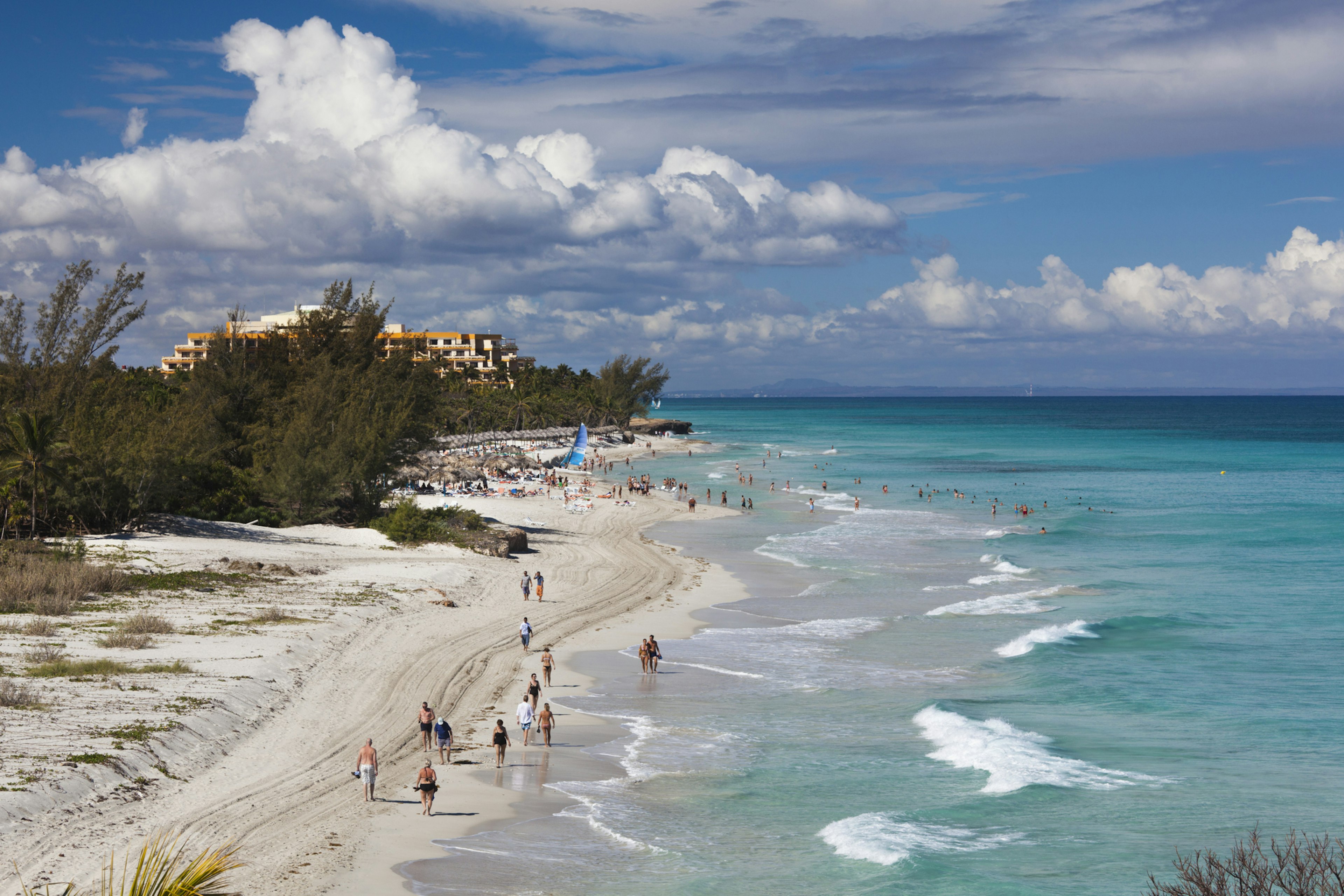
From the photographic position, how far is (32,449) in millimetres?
31266

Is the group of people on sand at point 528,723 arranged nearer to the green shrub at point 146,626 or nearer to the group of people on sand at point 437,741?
the group of people on sand at point 437,741

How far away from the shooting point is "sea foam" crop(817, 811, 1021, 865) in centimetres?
1541

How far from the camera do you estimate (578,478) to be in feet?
271

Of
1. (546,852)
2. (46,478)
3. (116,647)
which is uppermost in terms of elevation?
(46,478)

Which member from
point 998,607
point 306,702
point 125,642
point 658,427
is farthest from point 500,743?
point 658,427

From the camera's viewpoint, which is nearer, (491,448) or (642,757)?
(642,757)

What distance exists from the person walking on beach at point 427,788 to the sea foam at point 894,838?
6.42 meters

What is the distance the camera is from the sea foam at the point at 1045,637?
1104 inches

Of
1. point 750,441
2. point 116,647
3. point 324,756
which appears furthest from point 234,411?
point 750,441

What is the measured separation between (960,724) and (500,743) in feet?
32.0

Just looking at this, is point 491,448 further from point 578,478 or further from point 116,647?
point 116,647

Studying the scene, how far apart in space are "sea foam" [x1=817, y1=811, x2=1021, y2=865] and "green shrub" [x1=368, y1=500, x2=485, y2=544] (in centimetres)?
2816

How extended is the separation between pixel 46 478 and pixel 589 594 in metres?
18.5

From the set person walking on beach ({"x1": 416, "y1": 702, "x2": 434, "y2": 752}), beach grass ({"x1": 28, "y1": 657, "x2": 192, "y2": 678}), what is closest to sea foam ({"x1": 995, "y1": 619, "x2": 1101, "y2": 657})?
person walking on beach ({"x1": 416, "y1": 702, "x2": 434, "y2": 752})
